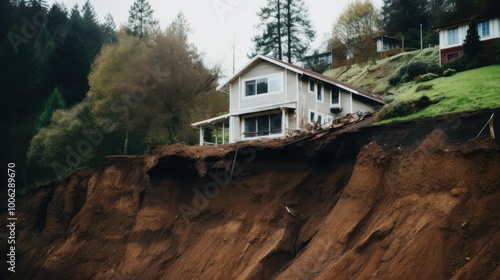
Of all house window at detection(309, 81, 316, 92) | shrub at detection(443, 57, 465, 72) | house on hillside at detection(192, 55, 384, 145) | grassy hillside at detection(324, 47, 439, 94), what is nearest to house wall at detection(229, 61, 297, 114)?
house on hillside at detection(192, 55, 384, 145)

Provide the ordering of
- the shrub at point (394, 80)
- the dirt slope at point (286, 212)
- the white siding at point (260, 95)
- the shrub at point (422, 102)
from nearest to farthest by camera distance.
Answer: the dirt slope at point (286, 212) < the shrub at point (422, 102) < the white siding at point (260, 95) < the shrub at point (394, 80)

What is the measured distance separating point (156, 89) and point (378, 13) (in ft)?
124

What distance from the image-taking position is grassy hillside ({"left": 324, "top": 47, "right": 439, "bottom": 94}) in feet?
151

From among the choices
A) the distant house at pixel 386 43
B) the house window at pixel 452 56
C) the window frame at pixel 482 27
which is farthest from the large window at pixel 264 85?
the distant house at pixel 386 43

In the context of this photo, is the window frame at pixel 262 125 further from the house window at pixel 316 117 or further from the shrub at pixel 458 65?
the shrub at pixel 458 65

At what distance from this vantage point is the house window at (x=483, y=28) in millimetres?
39688

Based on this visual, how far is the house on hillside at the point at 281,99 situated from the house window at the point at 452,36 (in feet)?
41.5

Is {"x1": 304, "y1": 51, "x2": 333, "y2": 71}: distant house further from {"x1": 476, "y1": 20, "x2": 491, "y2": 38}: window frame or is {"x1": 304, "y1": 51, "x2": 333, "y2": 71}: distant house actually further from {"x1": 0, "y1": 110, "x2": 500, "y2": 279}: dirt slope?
{"x1": 0, "y1": 110, "x2": 500, "y2": 279}: dirt slope

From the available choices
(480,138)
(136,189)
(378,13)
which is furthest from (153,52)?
(378,13)

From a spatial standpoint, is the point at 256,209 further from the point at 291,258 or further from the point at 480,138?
the point at 480,138

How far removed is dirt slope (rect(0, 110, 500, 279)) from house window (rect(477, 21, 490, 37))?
26.3m

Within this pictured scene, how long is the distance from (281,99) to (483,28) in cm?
2012

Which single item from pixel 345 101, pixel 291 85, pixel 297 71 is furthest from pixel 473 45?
pixel 291 85

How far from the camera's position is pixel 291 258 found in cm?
1955
